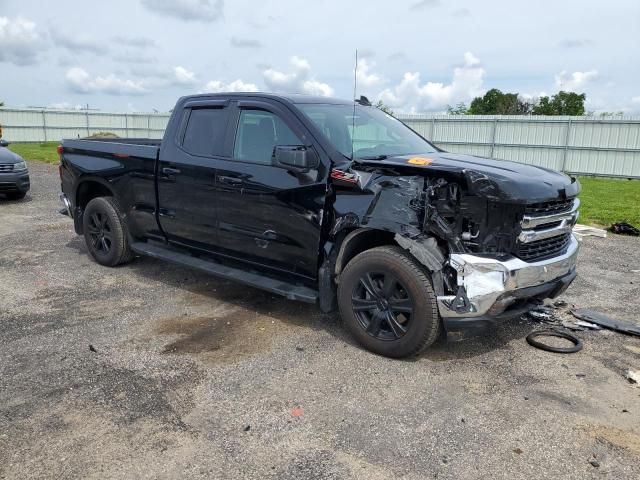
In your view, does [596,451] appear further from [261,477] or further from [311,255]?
[311,255]

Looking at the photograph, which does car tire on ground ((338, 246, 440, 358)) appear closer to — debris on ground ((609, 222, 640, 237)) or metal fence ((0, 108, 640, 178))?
debris on ground ((609, 222, 640, 237))

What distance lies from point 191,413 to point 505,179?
257 cm

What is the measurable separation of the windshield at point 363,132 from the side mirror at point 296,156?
229 millimetres

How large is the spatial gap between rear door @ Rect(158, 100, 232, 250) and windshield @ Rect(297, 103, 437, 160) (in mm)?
983

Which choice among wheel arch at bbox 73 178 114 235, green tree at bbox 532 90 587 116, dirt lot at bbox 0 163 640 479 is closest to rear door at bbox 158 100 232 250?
dirt lot at bbox 0 163 640 479

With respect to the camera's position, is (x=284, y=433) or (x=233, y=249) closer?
(x=284, y=433)

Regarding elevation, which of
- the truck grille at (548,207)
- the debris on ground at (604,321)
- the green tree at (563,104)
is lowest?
the debris on ground at (604,321)

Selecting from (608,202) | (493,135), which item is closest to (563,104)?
(493,135)

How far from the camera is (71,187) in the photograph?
6.78 metres

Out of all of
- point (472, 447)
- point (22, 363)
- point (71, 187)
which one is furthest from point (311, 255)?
point (71, 187)

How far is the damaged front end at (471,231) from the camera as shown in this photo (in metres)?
3.71

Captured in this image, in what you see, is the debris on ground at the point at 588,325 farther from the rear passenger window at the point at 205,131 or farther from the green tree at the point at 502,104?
the green tree at the point at 502,104

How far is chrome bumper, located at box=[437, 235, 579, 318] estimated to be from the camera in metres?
3.70

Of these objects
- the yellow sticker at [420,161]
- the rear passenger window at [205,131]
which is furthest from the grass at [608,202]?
the rear passenger window at [205,131]
